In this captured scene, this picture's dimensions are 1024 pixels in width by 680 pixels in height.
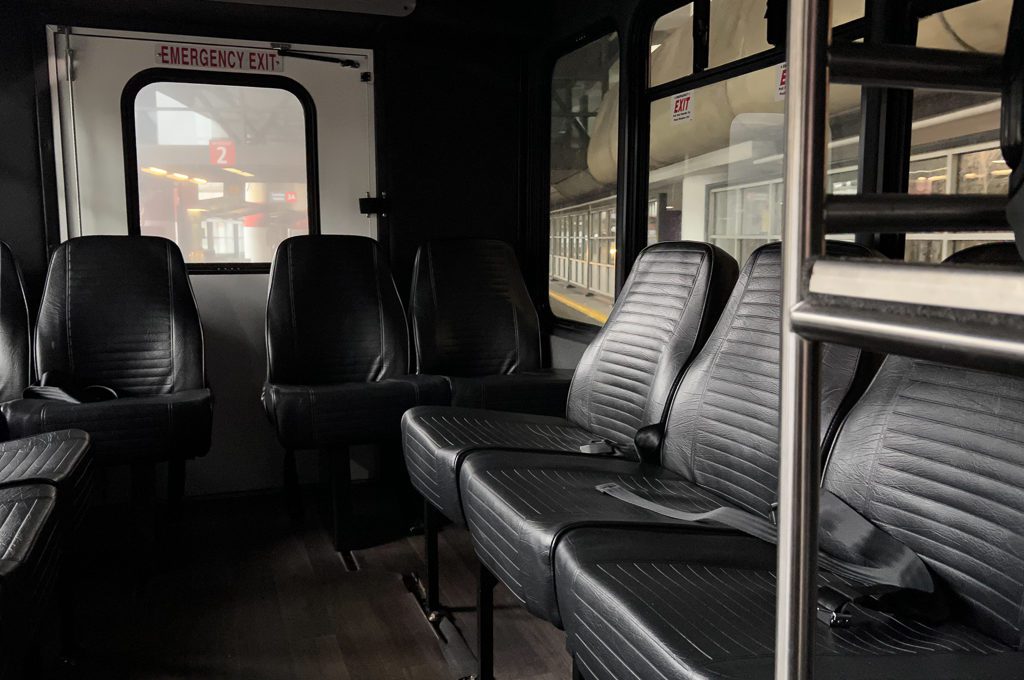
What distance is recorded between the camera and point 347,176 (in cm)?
374

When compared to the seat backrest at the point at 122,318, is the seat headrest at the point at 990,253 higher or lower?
higher

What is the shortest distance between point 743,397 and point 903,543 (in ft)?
1.80

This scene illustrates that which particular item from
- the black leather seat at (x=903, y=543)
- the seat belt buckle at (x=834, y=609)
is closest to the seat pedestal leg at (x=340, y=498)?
the black leather seat at (x=903, y=543)

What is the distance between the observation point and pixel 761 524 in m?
1.66

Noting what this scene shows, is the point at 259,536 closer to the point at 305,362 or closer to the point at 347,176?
the point at 305,362

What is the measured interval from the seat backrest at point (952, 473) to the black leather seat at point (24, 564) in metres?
1.46

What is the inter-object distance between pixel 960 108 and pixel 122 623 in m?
2.60

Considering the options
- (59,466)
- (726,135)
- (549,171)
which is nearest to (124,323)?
(59,466)

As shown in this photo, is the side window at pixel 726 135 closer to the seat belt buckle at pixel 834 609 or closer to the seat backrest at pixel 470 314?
the seat backrest at pixel 470 314

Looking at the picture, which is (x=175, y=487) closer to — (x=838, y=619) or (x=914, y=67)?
(x=838, y=619)

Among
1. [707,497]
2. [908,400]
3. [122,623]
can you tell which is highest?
[908,400]

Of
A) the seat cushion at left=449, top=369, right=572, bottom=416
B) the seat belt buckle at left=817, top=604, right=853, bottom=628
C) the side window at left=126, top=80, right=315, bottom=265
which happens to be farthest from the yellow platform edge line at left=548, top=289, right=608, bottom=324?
the seat belt buckle at left=817, top=604, right=853, bottom=628

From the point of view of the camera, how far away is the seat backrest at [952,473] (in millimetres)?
1223

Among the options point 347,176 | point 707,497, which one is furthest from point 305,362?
point 707,497
